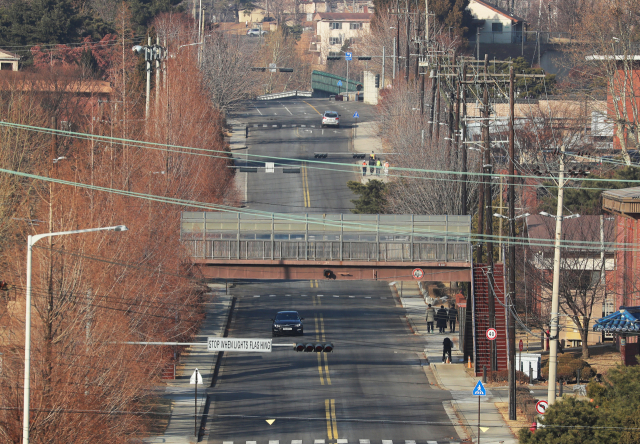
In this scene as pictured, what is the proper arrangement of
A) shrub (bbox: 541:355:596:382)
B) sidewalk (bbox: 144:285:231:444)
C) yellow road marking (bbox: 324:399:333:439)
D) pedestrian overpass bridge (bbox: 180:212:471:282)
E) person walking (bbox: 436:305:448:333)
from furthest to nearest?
1. person walking (bbox: 436:305:448:333)
2. pedestrian overpass bridge (bbox: 180:212:471:282)
3. shrub (bbox: 541:355:596:382)
4. yellow road marking (bbox: 324:399:333:439)
5. sidewalk (bbox: 144:285:231:444)

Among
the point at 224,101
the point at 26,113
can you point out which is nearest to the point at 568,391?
the point at 26,113

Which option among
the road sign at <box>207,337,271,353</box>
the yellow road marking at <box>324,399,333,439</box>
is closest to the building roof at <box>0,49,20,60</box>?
the yellow road marking at <box>324,399,333,439</box>

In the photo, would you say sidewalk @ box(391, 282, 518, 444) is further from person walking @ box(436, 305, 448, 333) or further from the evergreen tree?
the evergreen tree

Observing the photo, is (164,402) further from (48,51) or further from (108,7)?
(108,7)

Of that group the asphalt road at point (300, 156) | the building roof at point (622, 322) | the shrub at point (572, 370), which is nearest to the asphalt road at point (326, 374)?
the asphalt road at point (300, 156)

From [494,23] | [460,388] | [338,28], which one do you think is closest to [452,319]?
[460,388]

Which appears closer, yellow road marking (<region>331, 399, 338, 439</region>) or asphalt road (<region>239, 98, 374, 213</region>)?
yellow road marking (<region>331, 399, 338, 439</region>)
